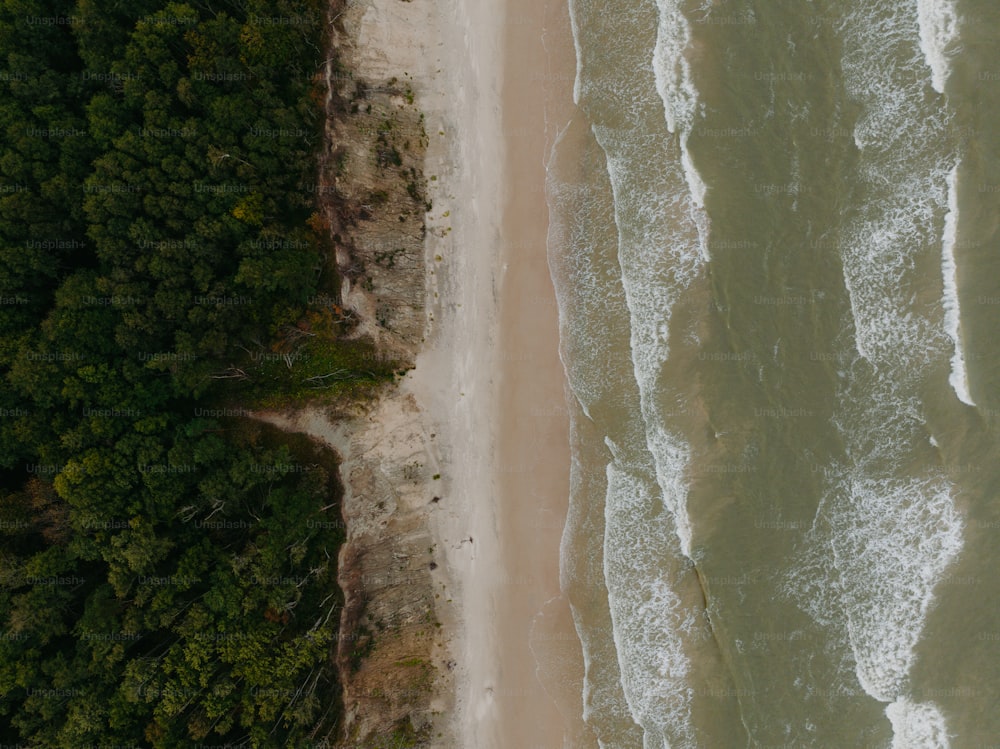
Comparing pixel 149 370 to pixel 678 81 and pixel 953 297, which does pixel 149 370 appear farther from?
pixel 953 297

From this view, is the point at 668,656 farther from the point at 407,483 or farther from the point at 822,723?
the point at 407,483

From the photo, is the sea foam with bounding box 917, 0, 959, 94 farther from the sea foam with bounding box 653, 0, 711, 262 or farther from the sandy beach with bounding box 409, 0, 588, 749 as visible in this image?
the sandy beach with bounding box 409, 0, 588, 749

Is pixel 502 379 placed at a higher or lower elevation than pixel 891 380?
lower

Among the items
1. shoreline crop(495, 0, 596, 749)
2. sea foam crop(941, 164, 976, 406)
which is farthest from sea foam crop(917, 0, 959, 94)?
shoreline crop(495, 0, 596, 749)

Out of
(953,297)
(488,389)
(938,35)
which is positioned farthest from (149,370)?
(938,35)

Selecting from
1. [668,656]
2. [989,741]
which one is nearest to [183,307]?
[668,656]

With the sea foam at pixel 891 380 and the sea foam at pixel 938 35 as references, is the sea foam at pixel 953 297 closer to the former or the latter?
the sea foam at pixel 891 380
